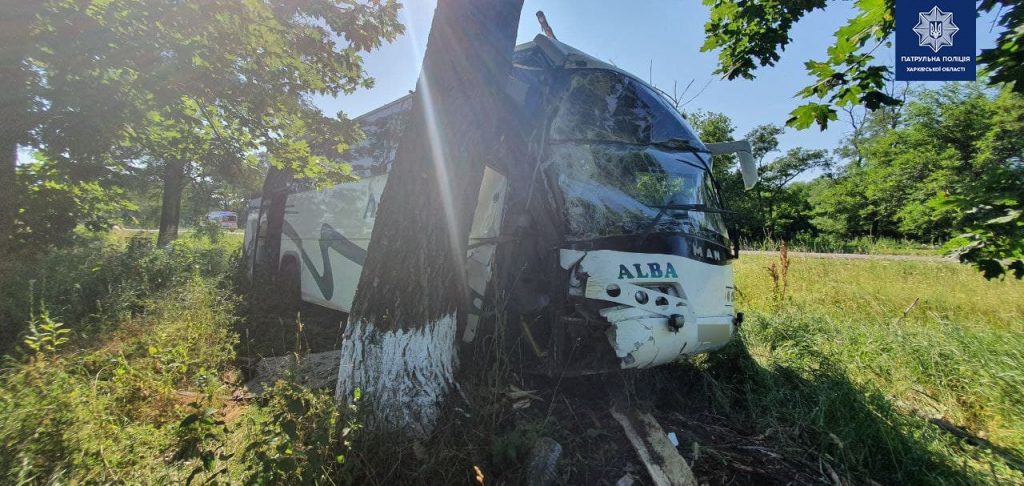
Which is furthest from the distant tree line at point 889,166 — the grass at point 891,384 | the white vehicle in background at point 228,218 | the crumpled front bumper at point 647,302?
the white vehicle in background at point 228,218

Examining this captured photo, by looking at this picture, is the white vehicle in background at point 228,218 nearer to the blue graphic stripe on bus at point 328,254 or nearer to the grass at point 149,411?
the blue graphic stripe on bus at point 328,254

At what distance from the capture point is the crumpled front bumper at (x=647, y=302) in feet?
9.27

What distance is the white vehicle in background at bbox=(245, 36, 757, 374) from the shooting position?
2.88 meters

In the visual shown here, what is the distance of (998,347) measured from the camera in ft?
14.7

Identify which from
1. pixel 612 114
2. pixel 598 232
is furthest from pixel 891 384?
pixel 612 114

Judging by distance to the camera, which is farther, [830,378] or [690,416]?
[830,378]

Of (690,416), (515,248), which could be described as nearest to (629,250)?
(515,248)

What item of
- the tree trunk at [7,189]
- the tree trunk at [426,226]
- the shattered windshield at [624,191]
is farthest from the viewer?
the tree trunk at [7,189]

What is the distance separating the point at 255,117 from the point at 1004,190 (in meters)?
7.51

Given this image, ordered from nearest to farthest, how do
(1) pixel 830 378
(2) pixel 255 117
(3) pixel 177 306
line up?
1. (1) pixel 830 378
2. (3) pixel 177 306
3. (2) pixel 255 117

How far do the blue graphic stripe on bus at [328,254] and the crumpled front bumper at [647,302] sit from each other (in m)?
3.04

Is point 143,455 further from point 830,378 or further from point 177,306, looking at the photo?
point 830,378

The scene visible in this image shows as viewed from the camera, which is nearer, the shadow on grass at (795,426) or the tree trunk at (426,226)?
the tree trunk at (426,226)
